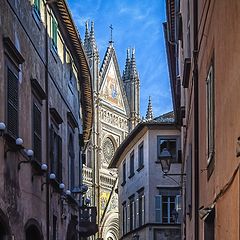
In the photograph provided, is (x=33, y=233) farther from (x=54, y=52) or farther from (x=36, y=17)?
(x=54, y=52)

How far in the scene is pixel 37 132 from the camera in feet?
64.0

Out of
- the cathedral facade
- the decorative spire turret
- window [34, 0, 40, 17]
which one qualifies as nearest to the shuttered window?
window [34, 0, 40, 17]

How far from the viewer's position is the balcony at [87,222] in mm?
30875

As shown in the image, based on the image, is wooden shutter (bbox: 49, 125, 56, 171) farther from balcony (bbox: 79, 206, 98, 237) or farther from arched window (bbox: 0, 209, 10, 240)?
balcony (bbox: 79, 206, 98, 237)

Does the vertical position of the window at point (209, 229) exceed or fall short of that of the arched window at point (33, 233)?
it falls short

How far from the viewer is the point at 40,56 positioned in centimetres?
2036

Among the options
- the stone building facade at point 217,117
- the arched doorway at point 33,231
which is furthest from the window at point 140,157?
the stone building facade at point 217,117

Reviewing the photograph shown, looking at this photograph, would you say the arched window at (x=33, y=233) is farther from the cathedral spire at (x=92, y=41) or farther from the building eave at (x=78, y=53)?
the cathedral spire at (x=92, y=41)

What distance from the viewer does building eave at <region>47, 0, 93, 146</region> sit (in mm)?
24047

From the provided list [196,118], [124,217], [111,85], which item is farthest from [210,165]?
[111,85]

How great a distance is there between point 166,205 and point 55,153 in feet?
66.2

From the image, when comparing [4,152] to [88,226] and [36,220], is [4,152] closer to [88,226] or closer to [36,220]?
[36,220]

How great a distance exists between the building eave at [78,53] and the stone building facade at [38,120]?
0.05 m

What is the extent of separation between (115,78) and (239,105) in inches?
4441
